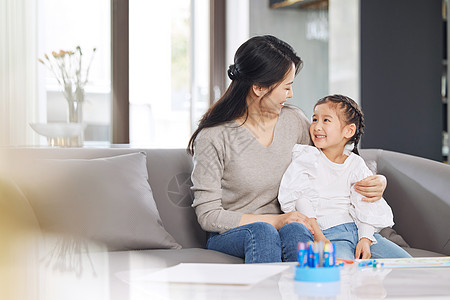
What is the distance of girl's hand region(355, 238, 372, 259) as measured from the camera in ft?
3.98

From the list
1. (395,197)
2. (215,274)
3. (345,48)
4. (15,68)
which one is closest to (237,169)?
(395,197)

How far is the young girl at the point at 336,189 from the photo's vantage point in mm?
1255

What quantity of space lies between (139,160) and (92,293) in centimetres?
108

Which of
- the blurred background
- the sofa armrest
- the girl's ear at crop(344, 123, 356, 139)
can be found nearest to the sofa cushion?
the girl's ear at crop(344, 123, 356, 139)

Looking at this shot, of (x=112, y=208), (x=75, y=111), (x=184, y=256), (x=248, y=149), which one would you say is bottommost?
(x=184, y=256)

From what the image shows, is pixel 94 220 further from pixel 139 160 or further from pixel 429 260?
pixel 429 260

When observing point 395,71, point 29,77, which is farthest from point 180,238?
point 395,71

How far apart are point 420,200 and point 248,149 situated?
0.50m

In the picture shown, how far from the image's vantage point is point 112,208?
1287mm

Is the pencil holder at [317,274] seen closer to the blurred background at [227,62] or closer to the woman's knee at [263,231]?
the woman's knee at [263,231]

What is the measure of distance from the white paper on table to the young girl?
53cm

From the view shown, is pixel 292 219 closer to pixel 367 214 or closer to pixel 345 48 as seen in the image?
pixel 367 214

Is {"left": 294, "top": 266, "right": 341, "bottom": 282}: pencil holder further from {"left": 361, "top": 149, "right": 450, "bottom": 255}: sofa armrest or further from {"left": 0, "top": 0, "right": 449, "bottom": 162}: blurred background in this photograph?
{"left": 0, "top": 0, "right": 449, "bottom": 162}: blurred background

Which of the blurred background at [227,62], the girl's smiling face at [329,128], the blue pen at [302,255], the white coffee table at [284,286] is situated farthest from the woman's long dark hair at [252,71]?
the blurred background at [227,62]
